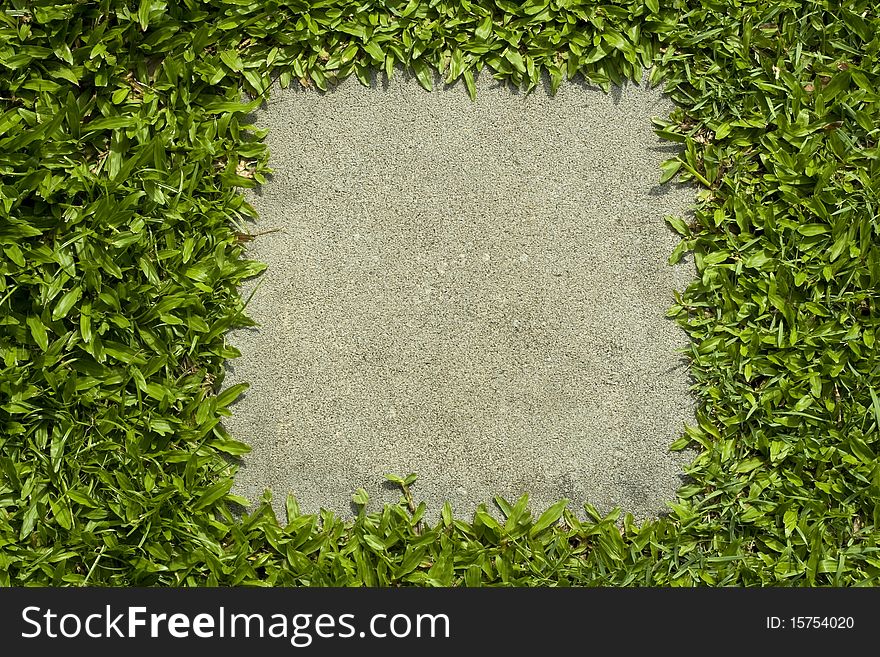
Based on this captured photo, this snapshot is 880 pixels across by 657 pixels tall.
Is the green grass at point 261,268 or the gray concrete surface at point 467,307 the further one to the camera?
the gray concrete surface at point 467,307

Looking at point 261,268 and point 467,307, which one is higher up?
point 261,268

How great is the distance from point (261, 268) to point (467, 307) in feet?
2.29

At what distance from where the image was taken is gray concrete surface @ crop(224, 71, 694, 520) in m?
2.59

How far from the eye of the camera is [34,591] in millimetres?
2447

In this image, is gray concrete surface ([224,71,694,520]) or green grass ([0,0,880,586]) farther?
gray concrete surface ([224,71,694,520])

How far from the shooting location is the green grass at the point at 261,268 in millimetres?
2484

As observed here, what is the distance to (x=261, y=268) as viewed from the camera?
260 centimetres

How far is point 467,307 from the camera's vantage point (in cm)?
261

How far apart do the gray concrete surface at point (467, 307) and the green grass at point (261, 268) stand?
9cm

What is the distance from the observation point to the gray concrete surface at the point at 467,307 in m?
2.59

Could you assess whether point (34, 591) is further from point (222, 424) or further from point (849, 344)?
point (849, 344)

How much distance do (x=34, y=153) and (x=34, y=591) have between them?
139 cm

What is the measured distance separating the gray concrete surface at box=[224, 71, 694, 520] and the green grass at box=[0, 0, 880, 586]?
0.28 feet

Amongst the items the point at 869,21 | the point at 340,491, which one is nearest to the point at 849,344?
the point at 869,21
